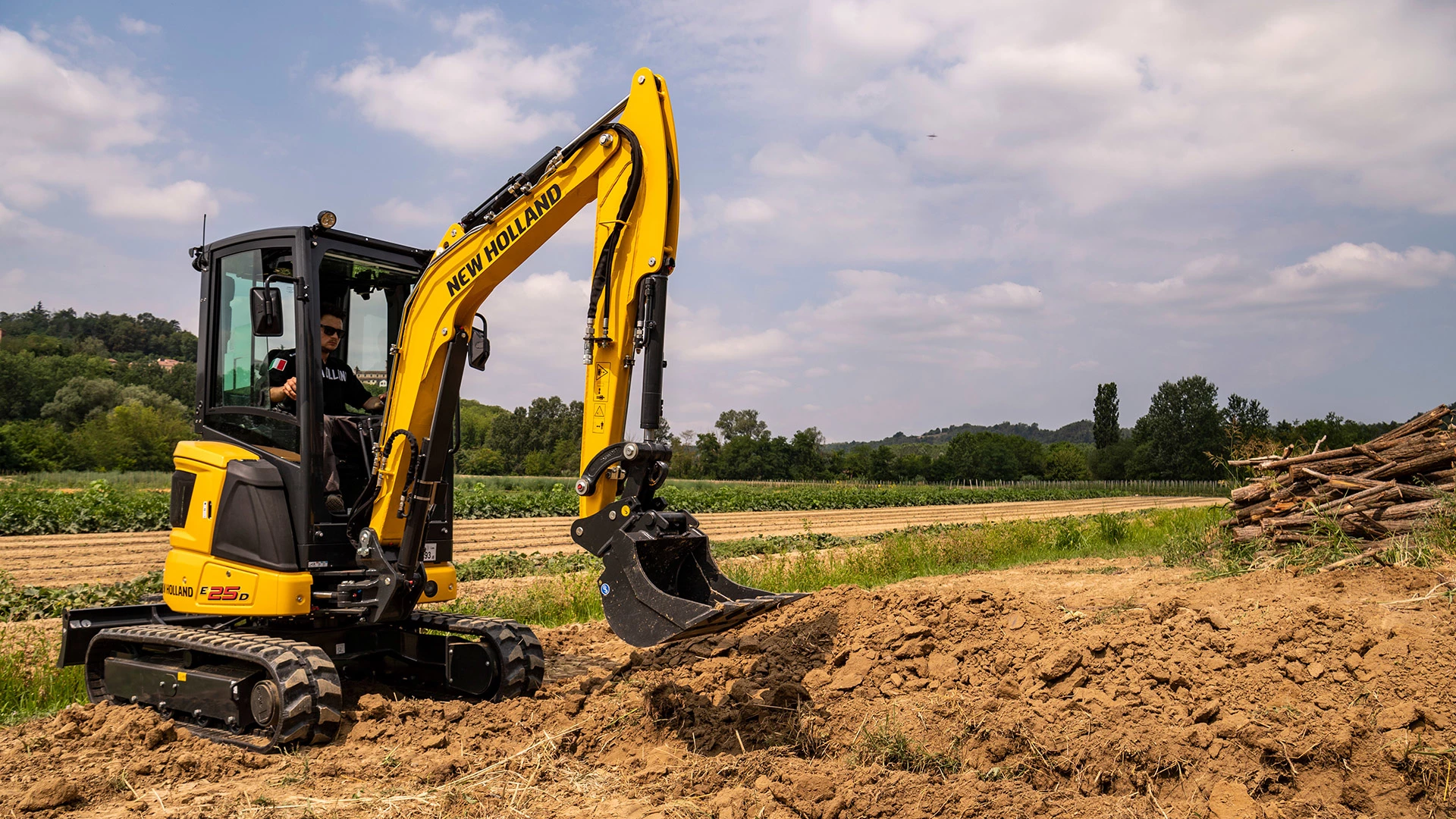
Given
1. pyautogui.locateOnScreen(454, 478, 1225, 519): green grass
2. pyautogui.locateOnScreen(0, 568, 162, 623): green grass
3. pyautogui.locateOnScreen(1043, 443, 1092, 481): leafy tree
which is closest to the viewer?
pyautogui.locateOnScreen(0, 568, 162, 623): green grass

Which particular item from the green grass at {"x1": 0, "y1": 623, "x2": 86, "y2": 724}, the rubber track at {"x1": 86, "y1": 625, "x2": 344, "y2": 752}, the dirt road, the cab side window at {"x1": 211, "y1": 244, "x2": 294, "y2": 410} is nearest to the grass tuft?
the rubber track at {"x1": 86, "y1": 625, "x2": 344, "y2": 752}

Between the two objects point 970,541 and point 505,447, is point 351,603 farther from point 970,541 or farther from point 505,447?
point 505,447

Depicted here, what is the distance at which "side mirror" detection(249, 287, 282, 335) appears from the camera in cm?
600

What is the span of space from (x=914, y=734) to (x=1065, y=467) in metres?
92.2

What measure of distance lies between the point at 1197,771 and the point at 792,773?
210cm

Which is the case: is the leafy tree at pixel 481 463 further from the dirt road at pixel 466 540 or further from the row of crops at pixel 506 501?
the dirt road at pixel 466 540

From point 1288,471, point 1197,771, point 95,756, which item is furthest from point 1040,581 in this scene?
point 95,756

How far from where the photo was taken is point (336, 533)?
645cm

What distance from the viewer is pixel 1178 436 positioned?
3487 inches

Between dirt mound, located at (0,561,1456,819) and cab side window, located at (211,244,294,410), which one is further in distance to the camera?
cab side window, located at (211,244,294,410)

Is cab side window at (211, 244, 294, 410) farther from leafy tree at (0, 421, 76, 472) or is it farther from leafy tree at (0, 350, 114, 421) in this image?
leafy tree at (0, 350, 114, 421)

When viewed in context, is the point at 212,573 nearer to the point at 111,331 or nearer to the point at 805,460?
the point at 805,460

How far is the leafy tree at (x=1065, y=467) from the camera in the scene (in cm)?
9106

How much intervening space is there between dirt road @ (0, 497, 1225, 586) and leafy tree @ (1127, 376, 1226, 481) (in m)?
55.2
